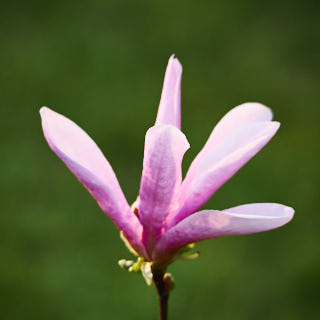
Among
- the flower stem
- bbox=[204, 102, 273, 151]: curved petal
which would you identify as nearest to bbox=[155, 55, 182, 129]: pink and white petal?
bbox=[204, 102, 273, 151]: curved petal

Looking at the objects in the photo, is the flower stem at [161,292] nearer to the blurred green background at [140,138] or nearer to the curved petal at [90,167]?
the curved petal at [90,167]

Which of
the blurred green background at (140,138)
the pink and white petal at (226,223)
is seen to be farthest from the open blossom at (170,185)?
the blurred green background at (140,138)

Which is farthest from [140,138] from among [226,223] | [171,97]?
[226,223]

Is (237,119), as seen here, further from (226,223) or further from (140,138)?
(140,138)

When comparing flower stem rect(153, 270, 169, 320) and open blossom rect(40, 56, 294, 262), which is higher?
open blossom rect(40, 56, 294, 262)

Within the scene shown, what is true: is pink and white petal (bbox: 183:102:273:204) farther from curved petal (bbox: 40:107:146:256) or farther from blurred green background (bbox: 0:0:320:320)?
blurred green background (bbox: 0:0:320:320)

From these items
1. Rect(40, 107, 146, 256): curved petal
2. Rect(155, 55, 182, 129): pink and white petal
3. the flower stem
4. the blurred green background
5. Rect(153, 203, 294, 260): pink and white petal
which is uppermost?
Rect(155, 55, 182, 129): pink and white petal
